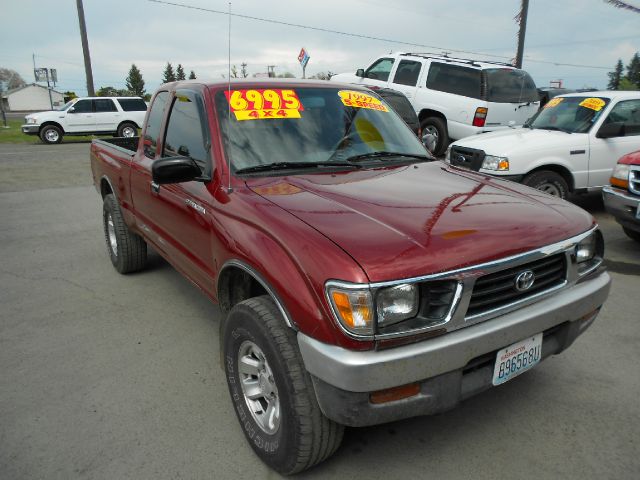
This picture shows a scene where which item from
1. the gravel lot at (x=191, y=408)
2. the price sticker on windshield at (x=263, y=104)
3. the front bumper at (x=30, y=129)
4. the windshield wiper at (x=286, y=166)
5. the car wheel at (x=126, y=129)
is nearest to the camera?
the gravel lot at (x=191, y=408)

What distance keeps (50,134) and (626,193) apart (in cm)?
2002

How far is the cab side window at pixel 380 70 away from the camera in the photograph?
455 inches

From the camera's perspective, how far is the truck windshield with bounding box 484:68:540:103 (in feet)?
32.6

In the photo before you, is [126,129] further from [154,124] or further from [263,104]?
[263,104]

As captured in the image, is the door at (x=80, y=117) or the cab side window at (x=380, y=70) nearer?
the cab side window at (x=380, y=70)

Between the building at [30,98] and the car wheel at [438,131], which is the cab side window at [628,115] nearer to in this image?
the car wheel at [438,131]

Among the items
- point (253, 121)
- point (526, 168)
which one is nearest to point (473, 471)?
point (253, 121)

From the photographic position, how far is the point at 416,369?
186cm

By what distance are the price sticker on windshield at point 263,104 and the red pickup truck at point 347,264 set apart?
0.4 inches

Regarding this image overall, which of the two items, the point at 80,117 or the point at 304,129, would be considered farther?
the point at 80,117

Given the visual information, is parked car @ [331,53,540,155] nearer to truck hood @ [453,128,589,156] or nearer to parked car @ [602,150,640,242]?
truck hood @ [453,128,589,156]

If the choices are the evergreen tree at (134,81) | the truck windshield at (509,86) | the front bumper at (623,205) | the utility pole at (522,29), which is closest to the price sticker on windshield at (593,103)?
the front bumper at (623,205)

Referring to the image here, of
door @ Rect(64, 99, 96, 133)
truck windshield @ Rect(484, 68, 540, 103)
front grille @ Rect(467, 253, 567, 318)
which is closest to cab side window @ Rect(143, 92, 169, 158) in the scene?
front grille @ Rect(467, 253, 567, 318)

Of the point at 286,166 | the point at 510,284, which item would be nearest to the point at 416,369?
the point at 510,284
